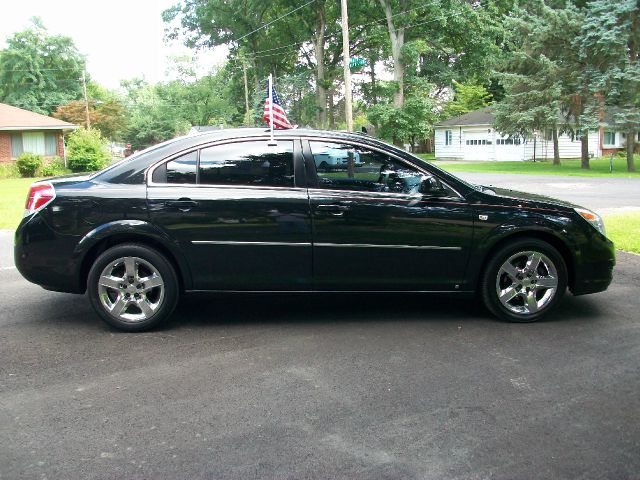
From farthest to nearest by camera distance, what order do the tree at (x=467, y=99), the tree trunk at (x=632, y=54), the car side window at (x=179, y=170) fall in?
the tree at (x=467, y=99) → the tree trunk at (x=632, y=54) → the car side window at (x=179, y=170)

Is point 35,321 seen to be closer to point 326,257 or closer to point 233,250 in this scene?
point 233,250

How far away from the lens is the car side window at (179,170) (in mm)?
5129

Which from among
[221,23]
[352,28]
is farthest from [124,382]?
[221,23]

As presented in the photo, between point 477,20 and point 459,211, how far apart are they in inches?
1228

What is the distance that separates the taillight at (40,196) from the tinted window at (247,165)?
1264 mm

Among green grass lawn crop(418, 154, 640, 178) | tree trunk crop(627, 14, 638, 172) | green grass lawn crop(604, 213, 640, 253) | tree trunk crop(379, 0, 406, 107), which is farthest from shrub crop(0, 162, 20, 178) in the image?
tree trunk crop(627, 14, 638, 172)

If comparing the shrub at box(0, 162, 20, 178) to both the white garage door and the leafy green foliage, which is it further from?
the white garage door

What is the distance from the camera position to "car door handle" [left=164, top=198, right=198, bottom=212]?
16.5 ft

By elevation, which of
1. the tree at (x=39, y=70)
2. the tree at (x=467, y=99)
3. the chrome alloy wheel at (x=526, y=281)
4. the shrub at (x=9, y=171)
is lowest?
the chrome alloy wheel at (x=526, y=281)

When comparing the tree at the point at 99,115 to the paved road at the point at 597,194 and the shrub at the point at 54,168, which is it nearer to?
the shrub at the point at 54,168

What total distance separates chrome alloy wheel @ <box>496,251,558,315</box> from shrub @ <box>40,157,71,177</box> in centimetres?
3337

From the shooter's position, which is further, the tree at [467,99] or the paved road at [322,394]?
the tree at [467,99]

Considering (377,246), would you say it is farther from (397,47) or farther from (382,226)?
(397,47)

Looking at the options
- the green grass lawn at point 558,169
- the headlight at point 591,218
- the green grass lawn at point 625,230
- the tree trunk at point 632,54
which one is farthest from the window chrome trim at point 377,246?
the tree trunk at point 632,54
